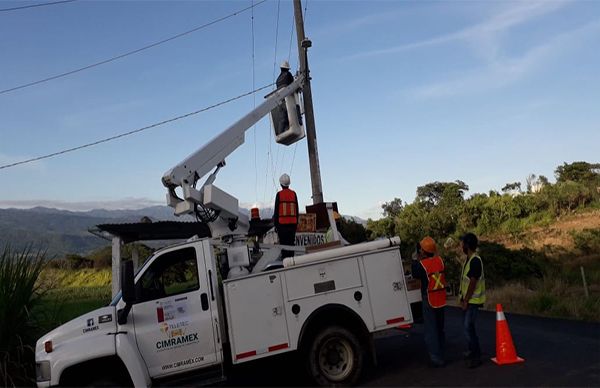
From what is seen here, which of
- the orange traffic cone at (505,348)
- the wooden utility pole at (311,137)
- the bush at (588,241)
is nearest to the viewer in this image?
the orange traffic cone at (505,348)

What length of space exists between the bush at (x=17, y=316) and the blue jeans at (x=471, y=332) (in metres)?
6.41

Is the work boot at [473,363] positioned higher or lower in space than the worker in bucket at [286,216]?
lower

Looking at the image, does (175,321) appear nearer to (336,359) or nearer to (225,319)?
(225,319)

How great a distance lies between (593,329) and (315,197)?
23.0 ft

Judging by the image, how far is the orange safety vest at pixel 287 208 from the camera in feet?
26.7

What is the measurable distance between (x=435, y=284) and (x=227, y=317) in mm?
3032

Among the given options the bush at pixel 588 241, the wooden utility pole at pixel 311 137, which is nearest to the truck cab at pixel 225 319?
the wooden utility pole at pixel 311 137

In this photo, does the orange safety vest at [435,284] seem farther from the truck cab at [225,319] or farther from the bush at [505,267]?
the bush at [505,267]

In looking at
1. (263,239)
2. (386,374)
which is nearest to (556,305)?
(386,374)

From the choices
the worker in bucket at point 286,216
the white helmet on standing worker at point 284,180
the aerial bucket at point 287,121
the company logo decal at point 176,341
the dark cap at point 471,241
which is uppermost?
the aerial bucket at point 287,121

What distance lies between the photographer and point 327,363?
23.3ft

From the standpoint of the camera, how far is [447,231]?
42.4m

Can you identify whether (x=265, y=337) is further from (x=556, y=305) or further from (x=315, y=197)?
(x=556, y=305)

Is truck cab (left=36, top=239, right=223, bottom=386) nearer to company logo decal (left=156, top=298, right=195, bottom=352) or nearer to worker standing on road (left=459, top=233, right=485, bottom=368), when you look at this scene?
company logo decal (left=156, top=298, right=195, bottom=352)
